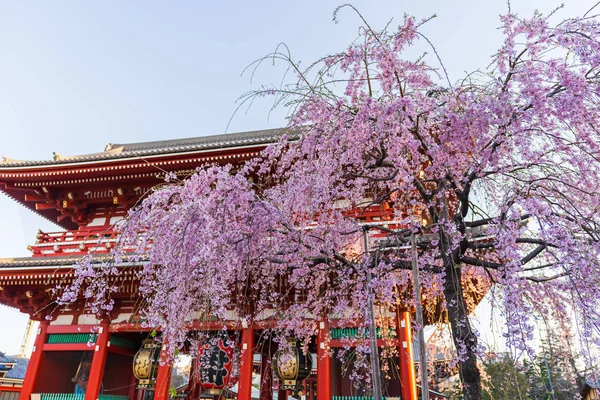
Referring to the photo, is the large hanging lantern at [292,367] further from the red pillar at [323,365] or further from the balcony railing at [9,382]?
the balcony railing at [9,382]

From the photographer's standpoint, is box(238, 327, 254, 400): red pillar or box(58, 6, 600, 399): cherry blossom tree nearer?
box(58, 6, 600, 399): cherry blossom tree

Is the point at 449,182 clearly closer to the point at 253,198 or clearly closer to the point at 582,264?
the point at 582,264

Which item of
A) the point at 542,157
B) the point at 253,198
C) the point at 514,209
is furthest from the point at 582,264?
the point at 253,198

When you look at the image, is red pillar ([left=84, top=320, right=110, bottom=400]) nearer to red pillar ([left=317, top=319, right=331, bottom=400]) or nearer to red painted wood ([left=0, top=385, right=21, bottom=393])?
red pillar ([left=317, top=319, right=331, bottom=400])

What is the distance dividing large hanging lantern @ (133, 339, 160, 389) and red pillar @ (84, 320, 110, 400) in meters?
0.68

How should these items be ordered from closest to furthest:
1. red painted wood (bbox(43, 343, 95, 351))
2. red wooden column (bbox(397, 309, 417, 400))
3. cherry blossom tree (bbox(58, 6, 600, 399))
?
cherry blossom tree (bbox(58, 6, 600, 399)) → red wooden column (bbox(397, 309, 417, 400)) → red painted wood (bbox(43, 343, 95, 351))

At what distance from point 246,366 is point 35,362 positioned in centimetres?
486

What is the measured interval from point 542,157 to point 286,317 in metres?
3.57

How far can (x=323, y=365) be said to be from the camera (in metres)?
6.88

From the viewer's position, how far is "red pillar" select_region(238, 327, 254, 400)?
7.05m

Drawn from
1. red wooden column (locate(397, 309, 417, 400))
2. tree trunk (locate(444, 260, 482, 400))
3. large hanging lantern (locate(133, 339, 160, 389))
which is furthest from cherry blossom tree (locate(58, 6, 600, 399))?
large hanging lantern (locate(133, 339, 160, 389))

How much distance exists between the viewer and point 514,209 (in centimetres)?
336

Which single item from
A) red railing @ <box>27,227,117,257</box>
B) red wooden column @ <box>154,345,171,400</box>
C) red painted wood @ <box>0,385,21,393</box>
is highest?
red railing @ <box>27,227,117,257</box>

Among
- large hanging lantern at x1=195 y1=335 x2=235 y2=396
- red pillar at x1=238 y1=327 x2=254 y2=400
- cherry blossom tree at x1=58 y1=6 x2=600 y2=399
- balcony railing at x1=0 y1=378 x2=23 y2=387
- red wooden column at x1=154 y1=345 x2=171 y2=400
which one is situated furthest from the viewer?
balcony railing at x1=0 y1=378 x2=23 y2=387
